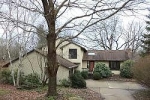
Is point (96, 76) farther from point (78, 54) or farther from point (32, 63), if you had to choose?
point (32, 63)

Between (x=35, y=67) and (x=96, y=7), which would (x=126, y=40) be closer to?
(x=35, y=67)

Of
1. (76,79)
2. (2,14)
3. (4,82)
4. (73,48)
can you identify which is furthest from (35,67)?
(2,14)

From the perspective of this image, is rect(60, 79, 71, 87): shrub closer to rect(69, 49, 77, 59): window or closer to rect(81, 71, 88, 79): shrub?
rect(81, 71, 88, 79): shrub

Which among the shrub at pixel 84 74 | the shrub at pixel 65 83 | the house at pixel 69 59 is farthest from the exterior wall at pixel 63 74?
the shrub at pixel 84 74

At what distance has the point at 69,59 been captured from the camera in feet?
128

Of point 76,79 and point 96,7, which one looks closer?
point 96,7

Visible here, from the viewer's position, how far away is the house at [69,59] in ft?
96.9

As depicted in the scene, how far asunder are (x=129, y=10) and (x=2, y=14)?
7.26 meters

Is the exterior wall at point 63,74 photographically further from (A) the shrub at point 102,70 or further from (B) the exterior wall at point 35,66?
(A) the shrub at point 102,70

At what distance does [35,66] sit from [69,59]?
981 cm

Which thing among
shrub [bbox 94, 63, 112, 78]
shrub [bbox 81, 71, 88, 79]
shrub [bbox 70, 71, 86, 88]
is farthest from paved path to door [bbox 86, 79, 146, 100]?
shrub [bbox 81, 71, 88, 79]

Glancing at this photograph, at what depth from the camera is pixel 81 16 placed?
15.8m

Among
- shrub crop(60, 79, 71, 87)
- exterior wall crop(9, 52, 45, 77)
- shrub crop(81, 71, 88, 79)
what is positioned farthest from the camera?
shrub crop(81, 71, 88, 79)

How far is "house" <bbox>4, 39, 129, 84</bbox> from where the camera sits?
96.9ft
